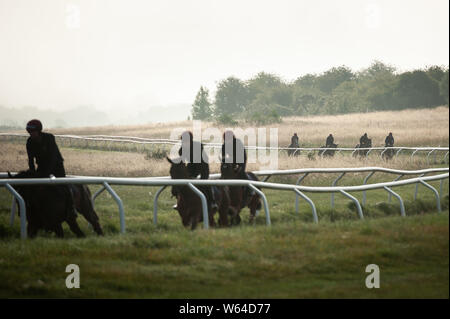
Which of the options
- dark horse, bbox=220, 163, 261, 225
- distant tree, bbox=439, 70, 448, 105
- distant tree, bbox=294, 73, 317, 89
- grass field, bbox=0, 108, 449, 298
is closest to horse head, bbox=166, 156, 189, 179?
dark horse, bbox=220, 163, 261, 225

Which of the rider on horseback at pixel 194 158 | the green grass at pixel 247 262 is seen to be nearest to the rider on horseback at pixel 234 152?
the rider on horseback at pixel 194 158

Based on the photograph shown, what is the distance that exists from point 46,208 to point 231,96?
60561 millimetres

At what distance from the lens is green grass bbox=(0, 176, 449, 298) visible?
614 cm

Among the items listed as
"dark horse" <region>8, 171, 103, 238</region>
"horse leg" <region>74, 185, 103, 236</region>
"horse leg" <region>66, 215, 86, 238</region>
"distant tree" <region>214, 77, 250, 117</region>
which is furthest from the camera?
"distant tree" <region>214, 77, 250, 117</region>

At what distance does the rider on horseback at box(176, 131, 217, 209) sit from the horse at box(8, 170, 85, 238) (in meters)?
1.55

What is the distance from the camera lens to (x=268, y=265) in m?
6.84

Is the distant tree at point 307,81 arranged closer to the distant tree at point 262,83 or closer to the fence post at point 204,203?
the distant tree at point 262,83

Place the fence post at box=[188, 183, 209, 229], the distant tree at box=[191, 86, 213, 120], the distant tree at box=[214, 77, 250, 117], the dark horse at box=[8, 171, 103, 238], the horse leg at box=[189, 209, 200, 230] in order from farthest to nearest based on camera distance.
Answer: the distant tree at box=[214, 77, 250, 117], the distant tree at box=[191, 86, 213, 120], the horse leg at box=[189, 209, 200, 230], the fence post at box=[188, 183, 209, 229], the dark horse at box=[8, 171, 103, 238]

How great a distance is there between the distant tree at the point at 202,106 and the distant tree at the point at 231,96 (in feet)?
2.50

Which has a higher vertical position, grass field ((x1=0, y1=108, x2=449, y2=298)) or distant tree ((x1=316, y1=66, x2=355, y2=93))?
distant tree ((x1=316, y1=66, x2=355, y2=93))

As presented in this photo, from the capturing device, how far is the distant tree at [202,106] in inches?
2542

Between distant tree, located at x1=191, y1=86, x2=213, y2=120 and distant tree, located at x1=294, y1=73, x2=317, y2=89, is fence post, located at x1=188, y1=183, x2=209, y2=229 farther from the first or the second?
distant tree, located at x1=294, y1=73, x2=317, y2=89

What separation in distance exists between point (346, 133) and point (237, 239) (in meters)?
26.7
